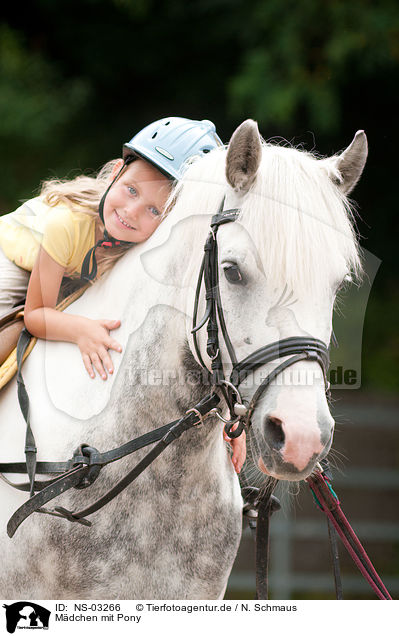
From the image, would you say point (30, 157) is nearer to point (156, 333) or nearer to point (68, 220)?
point (68, 220)

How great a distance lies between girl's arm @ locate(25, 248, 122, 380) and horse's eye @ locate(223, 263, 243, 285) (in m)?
0.51

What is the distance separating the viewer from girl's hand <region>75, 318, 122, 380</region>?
7.52 ft

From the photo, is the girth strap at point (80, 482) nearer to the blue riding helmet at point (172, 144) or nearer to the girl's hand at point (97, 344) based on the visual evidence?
the girl's hand at point (97, 344)

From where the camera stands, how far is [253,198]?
6.57 feet

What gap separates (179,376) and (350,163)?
2.67 ft

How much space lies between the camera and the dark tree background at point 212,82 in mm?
6238

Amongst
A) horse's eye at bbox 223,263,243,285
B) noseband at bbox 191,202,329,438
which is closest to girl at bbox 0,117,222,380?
noseband at bbox 191,202,329,438

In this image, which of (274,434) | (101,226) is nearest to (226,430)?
(274,434)

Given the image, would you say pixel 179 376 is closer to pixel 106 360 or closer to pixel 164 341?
pixel 164 341

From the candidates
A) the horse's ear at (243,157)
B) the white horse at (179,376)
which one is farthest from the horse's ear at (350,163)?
the horse's ear at (243,157)

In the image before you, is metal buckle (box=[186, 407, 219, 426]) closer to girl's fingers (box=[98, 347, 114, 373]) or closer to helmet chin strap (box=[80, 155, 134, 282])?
girl's fingers (box=[98, 347, 114, 373])

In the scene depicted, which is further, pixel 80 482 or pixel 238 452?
pixel 238 452

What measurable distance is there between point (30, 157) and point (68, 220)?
5.30 m

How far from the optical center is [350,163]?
217 cm
